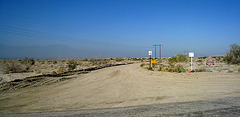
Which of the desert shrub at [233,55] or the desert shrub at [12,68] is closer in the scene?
the desert shrub at [12,68]

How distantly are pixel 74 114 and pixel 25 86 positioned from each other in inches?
286

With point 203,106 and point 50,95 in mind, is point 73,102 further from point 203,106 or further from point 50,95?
point 203,106

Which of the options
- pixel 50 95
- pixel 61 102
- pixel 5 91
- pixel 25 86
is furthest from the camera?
pixel 25 86

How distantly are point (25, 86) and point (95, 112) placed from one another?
7.69 metres

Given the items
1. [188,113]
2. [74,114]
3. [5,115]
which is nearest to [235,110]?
[188,113]

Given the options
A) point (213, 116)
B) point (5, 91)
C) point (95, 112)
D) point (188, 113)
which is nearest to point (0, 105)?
point (5, 91)

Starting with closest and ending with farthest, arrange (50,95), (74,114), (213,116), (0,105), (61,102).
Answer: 1. (213,116)
2. (74,114)
3. (0,105)
4. (61,102)
5. (50,95)

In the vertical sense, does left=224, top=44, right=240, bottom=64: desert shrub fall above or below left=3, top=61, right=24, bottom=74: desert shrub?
above

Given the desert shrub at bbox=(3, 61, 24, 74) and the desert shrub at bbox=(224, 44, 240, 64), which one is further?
the desert shrub at bbox=(224, 44, 240, 64)

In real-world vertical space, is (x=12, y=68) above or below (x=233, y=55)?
below

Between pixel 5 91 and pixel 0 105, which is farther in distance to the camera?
pixel 5 91

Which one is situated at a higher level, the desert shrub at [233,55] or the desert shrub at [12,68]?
the desert shrub at [233,55]

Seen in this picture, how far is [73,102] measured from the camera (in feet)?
24.8

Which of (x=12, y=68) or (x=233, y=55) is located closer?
(x=12, y=68)
